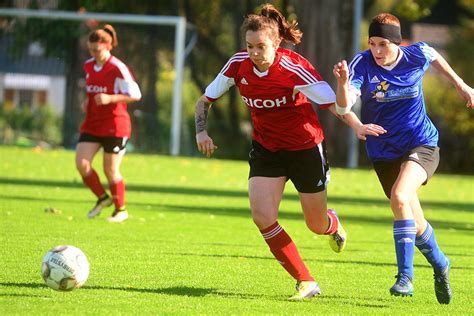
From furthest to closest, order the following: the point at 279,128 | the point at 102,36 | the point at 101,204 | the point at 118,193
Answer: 1. the point at 101,204
2. the point at 118,193
3. the point at 102,36
4. the point at 279,128

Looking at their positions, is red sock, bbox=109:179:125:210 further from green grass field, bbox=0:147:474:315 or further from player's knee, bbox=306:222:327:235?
player's knee, bbox=306:222:327:235

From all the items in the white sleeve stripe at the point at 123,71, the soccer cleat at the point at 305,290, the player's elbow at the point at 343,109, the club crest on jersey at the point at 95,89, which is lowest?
the soccer cleat at the point at 305,290

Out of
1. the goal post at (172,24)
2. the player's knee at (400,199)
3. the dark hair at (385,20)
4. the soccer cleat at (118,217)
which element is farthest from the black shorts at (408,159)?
the goal post at (172,24)

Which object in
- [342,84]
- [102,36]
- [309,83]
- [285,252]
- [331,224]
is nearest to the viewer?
[342,84]

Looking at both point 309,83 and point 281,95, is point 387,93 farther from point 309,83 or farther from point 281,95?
point 281,95

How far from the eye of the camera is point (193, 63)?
36688mm

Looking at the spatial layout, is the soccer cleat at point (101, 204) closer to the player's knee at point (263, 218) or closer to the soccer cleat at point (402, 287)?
the player's knee at point (263, 218)

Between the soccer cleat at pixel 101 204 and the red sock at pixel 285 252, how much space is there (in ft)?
17.8

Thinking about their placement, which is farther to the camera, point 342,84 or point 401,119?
point 401,119

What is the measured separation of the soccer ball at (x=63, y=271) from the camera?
24.2 feet

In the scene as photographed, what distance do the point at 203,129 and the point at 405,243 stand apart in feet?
5.60

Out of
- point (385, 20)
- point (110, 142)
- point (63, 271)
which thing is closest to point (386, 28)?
point (385, 20)

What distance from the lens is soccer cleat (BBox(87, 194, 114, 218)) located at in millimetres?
13094

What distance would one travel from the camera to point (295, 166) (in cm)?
804
